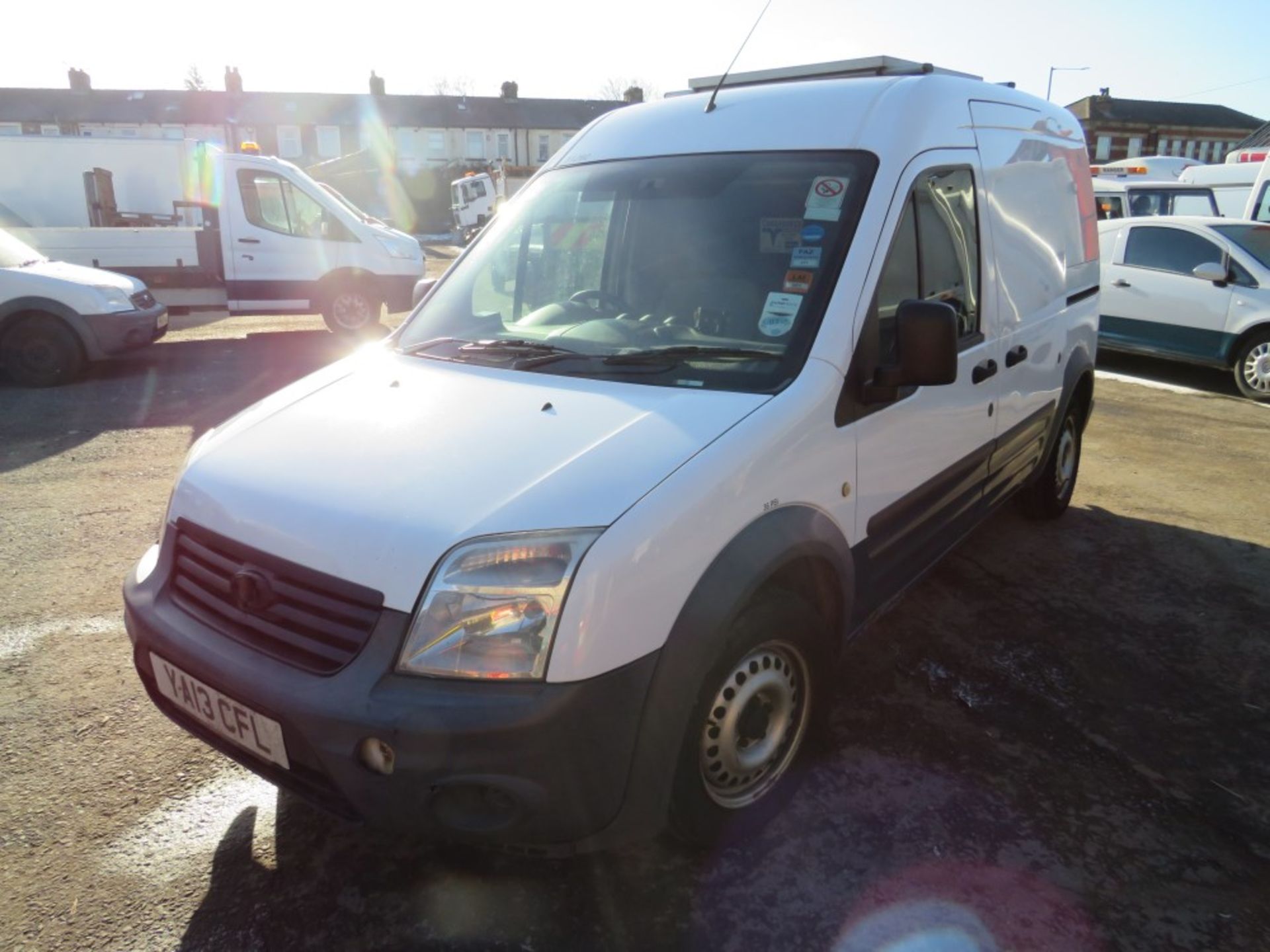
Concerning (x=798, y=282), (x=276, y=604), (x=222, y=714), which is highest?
(x=798, y=282)

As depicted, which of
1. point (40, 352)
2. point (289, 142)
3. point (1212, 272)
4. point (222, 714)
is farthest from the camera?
point (289, 142)

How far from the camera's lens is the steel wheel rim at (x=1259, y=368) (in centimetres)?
863

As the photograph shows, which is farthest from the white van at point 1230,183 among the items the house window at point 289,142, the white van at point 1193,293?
the house window at point 289,142

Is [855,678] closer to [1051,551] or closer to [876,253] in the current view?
[876,253]

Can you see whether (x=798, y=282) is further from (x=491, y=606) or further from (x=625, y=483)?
(x=491, y=606)

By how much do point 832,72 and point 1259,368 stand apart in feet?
25.5

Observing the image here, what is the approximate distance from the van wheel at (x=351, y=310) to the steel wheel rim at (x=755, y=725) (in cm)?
1049

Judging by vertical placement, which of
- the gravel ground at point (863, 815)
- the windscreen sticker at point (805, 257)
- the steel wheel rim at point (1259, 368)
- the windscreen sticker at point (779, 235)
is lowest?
the gravel ground at point (863, 815)

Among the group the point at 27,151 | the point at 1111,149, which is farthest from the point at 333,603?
the point at 1111,149

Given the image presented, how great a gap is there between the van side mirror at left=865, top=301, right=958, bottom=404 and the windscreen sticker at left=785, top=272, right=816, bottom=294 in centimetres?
28

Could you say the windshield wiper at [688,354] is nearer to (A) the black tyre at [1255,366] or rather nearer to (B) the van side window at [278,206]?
(A) the black tyre at [1255,366]

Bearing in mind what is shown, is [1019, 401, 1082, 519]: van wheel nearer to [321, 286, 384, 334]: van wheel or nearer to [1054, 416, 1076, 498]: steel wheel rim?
[1054, 416, 1076, 498]: steel wheel rim

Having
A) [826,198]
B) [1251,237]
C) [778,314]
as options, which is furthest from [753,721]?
[1251,237]

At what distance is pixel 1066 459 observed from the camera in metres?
5.10
